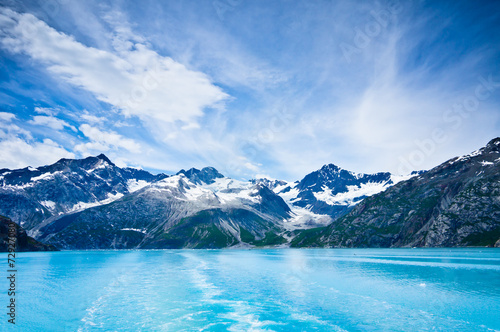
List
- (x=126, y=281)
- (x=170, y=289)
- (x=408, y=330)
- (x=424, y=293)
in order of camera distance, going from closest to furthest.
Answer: (x=408, y=330) < (x=424, y=293) < (x=170, y=289) < (x=126, y=281)

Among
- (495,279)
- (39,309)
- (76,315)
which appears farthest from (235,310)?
(495,279)

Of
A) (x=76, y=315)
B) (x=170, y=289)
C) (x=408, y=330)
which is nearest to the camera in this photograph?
(x=408, y=330)

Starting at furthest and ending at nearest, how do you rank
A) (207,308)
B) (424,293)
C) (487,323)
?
(424,293), (207,308), (487,323)

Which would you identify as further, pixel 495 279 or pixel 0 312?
pixel 495 279

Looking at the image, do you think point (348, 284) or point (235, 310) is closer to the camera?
point (235, 310)

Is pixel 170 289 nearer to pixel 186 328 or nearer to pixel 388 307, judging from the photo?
pixel 186 328

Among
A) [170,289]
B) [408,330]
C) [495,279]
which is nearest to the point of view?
[408,330]

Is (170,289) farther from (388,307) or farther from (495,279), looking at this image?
(495,279)

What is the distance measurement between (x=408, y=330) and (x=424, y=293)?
3003 cm

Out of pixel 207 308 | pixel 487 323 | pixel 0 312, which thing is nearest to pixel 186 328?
pixel 207 308

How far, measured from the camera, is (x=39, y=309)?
53.7 m

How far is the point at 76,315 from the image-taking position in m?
50.4

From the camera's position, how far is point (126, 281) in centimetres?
8950

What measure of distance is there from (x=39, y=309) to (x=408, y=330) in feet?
203
